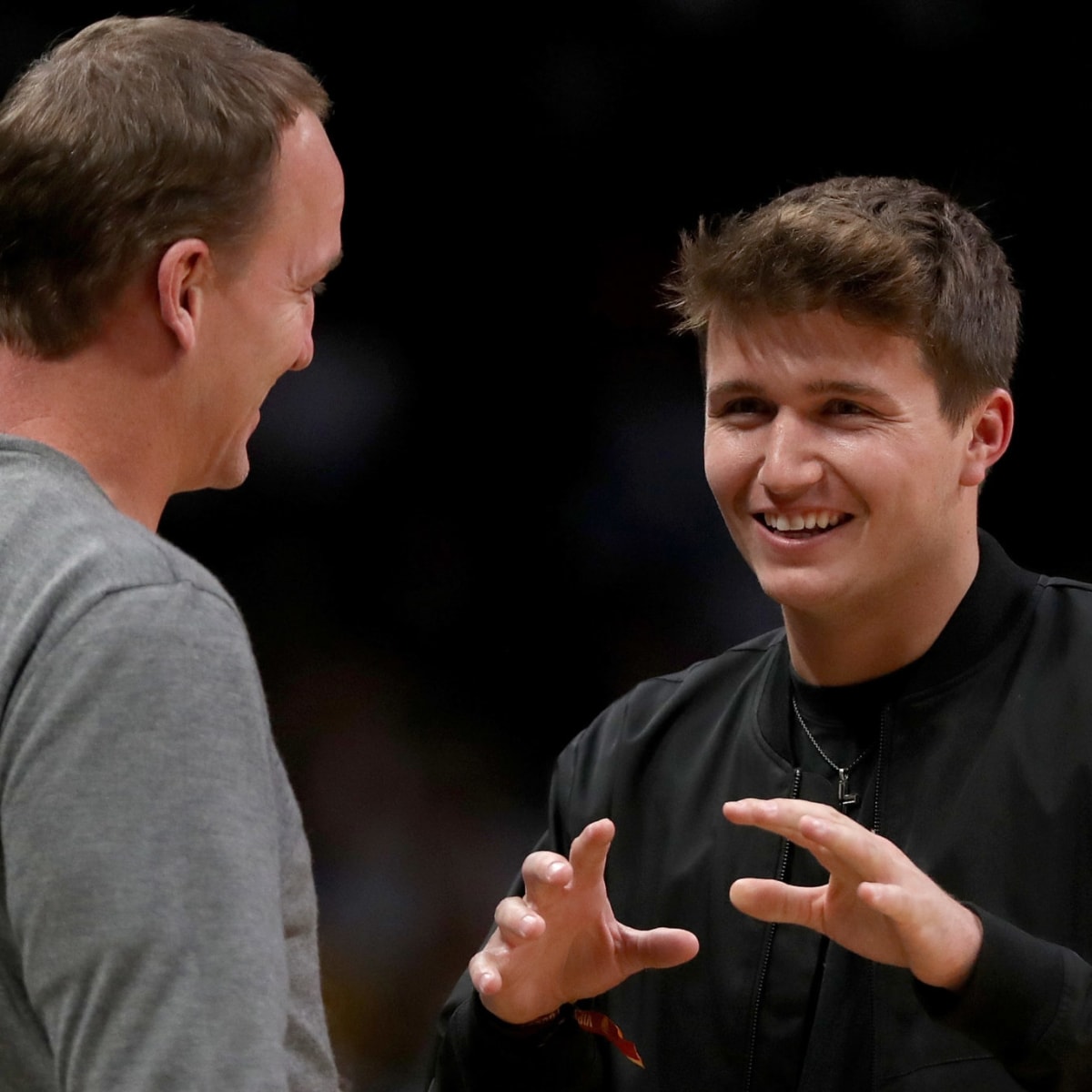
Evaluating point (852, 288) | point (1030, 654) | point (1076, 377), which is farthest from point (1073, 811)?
point (1076, 377)

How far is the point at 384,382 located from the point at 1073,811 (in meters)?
1.94

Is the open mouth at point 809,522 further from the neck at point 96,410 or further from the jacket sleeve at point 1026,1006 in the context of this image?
the neck at point 96,410

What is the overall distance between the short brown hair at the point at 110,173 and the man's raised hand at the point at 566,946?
65 centimetres

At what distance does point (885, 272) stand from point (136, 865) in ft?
3.46

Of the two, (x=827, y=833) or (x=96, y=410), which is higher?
(x=96, y=410)

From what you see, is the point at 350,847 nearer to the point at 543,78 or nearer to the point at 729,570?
the point at 729,570

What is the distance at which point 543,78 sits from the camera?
303cm

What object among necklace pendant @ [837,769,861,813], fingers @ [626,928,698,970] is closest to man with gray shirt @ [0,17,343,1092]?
fingers @ [626,928,698,970]

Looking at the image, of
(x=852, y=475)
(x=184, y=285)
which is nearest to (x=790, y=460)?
(x=852, y=475)

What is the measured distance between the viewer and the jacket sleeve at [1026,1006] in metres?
1.26

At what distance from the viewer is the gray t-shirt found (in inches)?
32.1

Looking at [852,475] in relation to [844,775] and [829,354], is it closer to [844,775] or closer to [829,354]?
[829,354]

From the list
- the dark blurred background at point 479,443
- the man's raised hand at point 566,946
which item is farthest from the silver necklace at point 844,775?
the dark blurred background at point 479,443

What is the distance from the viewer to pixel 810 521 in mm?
1604
